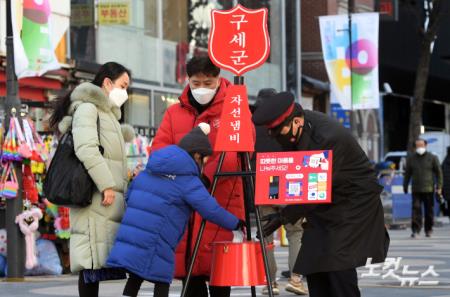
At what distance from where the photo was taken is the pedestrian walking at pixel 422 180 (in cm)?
2441

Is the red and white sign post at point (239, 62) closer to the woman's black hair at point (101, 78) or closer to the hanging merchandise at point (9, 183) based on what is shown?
the woman's black hair at point (101, 78)

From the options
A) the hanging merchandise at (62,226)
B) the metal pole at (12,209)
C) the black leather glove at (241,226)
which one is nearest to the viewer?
the black leather glove at (241,226)

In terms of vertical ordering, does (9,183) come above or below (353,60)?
below

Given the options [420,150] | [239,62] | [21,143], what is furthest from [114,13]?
[239,62]

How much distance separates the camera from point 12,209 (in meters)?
15.2

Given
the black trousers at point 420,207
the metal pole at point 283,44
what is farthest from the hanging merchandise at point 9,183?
the metal pole at point 283,44

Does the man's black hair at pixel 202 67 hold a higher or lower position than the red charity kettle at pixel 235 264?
higher

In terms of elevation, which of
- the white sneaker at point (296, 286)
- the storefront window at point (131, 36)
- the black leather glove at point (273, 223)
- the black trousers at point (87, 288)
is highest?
the storefront window at point (131, 36)

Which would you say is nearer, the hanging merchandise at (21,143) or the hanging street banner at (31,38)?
the hanging merchandise at (21,143)

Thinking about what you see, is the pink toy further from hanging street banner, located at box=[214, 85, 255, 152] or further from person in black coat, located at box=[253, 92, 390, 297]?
person in black coat, located at box=[253, 92, 390, 297]

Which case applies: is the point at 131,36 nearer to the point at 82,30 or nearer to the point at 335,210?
the point at 82,30

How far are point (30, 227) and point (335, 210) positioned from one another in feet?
27.7

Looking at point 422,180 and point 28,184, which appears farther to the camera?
point 422,180

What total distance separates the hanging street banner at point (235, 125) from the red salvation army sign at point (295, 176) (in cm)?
46
